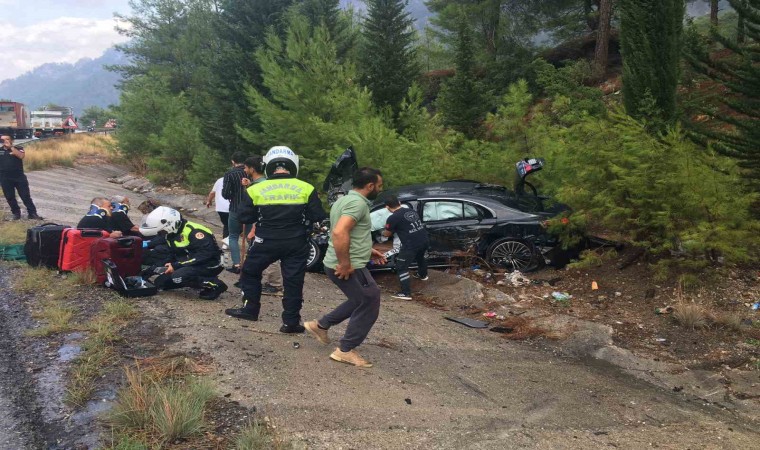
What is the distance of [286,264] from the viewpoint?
207 inches

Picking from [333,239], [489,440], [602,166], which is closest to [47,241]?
[333,239]

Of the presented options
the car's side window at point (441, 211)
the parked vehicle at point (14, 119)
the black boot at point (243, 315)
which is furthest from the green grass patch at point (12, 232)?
the parked vehicle at point (14, 119)

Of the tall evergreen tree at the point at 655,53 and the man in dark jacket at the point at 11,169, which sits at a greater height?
the tall evergreen tree at the point at 655,53

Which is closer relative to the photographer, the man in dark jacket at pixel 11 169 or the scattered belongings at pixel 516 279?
the scattered belongings at pixel 516 279

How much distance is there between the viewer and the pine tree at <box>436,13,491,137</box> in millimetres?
20406

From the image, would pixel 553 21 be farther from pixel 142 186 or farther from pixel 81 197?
pixel 81 197

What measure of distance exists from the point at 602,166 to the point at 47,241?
7.66 meters

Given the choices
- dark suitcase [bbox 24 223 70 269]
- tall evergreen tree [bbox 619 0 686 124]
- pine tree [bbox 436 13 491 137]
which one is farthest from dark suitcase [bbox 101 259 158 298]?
pine tree [bbox 436 13 491 137]

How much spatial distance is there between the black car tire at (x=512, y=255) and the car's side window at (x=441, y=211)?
77cm

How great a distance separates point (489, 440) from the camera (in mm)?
3889

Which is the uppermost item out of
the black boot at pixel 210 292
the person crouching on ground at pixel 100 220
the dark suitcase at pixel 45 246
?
the person crouching on ground at pixel 100 220

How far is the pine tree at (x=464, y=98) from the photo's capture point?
2041cm

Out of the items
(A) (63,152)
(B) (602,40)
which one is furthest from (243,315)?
(A) (63,152)

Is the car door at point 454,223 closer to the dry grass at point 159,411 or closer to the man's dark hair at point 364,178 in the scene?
the man's dark hair at point 364,178
